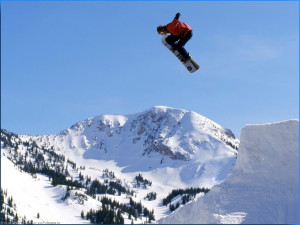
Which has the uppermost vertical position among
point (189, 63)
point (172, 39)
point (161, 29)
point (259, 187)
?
point (161, 29)

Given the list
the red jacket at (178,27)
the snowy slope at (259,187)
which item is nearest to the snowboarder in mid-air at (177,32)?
the red jacket at (178,27)

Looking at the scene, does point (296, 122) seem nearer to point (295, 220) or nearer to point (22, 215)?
point (295, 220)

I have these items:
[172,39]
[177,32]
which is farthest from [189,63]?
[177,32]

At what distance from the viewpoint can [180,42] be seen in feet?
79.8

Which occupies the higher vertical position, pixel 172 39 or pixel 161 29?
pixel 161 29

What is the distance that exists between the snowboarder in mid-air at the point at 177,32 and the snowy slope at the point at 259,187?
1283 centimetres

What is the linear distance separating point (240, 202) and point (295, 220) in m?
4.06

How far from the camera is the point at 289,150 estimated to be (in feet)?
111

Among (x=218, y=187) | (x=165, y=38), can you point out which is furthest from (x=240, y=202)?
(x=165, y=38)

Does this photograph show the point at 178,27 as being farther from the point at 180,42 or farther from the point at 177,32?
the point at 180,42

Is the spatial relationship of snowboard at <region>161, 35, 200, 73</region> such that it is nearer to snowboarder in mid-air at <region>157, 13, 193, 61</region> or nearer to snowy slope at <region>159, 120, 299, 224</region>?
snowboarder in mid-air at <region>157, 13, 193, 61</region>

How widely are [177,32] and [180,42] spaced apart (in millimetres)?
939

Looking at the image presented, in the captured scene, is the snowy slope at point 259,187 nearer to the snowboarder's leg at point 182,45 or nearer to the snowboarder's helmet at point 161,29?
Result: the snowboarder's leg at point 182,45

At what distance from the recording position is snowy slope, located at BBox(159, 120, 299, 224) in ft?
103
